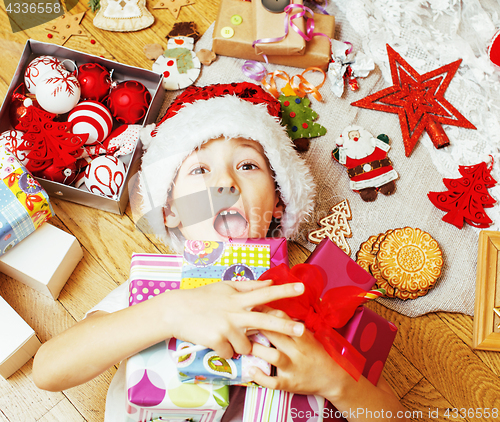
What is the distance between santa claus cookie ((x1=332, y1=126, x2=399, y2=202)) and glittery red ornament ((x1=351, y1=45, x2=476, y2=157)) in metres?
0.09

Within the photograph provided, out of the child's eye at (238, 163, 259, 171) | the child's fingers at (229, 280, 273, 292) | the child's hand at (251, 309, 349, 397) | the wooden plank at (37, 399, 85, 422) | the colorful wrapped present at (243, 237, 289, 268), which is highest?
the child's eye at (238, 163, 259, 171)

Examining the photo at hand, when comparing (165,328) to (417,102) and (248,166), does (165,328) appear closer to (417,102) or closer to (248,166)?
(248,166)

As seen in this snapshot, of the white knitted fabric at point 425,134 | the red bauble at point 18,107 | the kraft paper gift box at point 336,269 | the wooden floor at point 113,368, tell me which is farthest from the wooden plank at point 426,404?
the red bauble at point 18,107

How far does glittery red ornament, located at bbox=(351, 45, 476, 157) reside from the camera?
1.17 meters

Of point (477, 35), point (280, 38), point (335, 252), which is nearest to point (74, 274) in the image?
point (335, 252)

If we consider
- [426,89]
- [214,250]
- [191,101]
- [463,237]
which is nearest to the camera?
[214,250]

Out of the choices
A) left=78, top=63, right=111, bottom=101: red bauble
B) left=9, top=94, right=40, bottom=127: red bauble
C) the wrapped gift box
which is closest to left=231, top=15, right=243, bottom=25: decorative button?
the wrapped gift box

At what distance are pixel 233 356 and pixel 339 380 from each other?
0.20 m

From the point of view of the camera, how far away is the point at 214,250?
2.50 feet

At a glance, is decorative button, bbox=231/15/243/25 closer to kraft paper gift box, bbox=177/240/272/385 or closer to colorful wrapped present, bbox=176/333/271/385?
kraft paper gift box, bbox=177/240/272/385

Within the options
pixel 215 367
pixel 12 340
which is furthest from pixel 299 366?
pixel 12 340

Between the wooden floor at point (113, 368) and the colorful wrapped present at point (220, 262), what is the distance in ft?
1.13

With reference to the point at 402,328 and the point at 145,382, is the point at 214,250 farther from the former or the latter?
the point at 402,328

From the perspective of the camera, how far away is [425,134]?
1192 millimetres
